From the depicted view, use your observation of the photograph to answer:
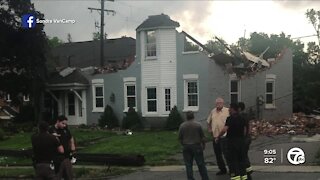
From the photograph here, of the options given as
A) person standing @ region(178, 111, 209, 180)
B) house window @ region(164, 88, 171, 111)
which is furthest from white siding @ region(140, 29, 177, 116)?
person standing @ region(178, 111, 209, 180)

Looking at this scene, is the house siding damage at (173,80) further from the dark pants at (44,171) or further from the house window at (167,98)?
the dark pants at (44,171)

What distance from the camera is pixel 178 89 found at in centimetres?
2831

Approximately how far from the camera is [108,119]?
98.3 ft

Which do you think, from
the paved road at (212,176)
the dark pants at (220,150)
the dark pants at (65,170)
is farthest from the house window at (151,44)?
the dark pants at (65,170)

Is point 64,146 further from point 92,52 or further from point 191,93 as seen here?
point 92,52

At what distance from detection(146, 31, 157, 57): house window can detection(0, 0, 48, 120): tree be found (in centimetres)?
680

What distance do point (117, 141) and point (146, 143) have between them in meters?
1.80

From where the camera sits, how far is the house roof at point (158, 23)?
28.3 m

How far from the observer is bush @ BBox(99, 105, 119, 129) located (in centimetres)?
2994

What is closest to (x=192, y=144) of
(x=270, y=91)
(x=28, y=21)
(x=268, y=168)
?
(x=268, y=168)

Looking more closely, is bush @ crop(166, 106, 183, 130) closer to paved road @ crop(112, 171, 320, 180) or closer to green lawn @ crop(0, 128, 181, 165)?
green lawn @ crop(0, 128, 181, 165)

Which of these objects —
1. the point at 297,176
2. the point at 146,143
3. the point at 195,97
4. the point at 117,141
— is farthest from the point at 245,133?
the point at 195,97

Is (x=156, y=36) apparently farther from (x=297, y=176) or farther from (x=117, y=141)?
(x=297, y=176)

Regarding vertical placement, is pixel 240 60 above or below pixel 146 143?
above
